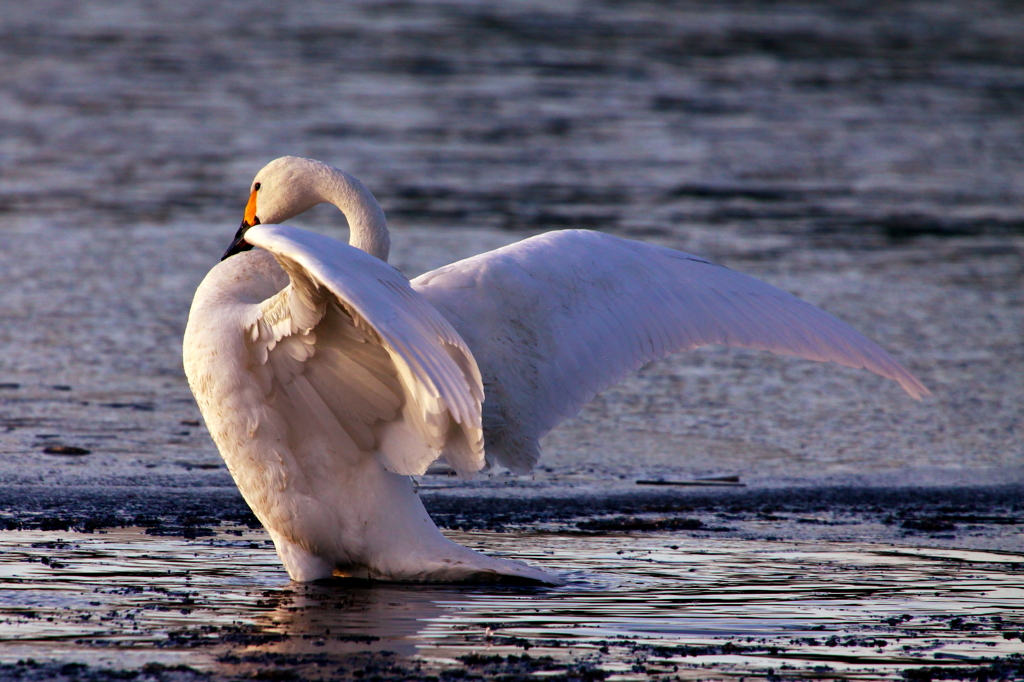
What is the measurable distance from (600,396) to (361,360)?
3871 millimetres

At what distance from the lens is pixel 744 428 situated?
8508 mm

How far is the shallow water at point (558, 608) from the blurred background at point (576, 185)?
4.09 feet

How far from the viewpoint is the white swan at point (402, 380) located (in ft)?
18.4

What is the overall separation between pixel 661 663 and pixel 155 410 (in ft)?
14.7

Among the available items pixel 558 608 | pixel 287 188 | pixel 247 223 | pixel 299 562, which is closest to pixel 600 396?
pixel 247 223

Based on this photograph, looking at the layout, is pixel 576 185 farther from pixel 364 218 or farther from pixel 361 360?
pixel 361 360

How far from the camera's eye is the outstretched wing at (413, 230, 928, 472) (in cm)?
578

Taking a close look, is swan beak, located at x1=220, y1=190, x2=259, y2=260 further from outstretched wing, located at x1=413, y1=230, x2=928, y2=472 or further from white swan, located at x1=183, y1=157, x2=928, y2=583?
outstretched wing, located at x1=413, y1=230, x2=928, y2=472

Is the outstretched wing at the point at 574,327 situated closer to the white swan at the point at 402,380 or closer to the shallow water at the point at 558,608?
the white swan at the point at 402,380

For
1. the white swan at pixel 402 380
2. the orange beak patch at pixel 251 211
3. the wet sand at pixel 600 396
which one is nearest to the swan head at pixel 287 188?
the orange beak patch at pixel 251 211

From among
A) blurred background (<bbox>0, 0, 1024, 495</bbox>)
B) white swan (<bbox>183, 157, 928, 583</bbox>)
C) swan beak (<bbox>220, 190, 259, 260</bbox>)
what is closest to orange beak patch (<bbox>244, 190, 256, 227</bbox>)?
swan beak (<bbox>220, 190, 259, 260</bbox>)

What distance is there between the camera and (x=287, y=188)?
256 inches

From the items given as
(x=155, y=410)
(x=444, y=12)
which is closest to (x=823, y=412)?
(x=155, y=410)

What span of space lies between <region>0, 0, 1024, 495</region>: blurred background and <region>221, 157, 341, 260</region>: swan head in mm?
1360
